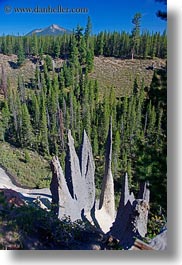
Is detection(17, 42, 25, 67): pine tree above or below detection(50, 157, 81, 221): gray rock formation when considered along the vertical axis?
above

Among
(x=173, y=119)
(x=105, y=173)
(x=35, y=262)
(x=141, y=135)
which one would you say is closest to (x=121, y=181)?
(x=105, y=173)

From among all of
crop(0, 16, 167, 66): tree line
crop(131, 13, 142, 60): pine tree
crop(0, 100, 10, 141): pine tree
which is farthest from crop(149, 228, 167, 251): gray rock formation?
crop(0, 100, 10, 141): pine tree

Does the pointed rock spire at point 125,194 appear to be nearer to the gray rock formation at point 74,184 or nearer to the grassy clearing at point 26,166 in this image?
the gray rock formation at point 74,184

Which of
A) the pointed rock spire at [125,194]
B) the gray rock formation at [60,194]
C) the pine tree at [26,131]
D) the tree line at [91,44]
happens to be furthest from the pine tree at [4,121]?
the pointed rock spire at [125,194]

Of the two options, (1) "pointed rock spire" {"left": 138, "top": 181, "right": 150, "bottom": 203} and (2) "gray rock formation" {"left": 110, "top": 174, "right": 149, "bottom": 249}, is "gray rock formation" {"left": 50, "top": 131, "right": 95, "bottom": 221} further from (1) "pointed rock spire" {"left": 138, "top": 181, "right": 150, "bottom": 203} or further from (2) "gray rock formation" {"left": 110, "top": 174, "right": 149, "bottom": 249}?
(1) "pointed rock spire" {"left": 138, "top": 181, "right": 150, "bottom": 203}

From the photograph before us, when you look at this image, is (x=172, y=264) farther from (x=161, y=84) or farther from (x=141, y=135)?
(x=161, y=84)

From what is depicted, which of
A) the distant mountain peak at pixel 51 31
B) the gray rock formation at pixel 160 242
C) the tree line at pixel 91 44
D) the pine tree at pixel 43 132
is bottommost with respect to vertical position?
the gray rock formation at pixel 160 242
